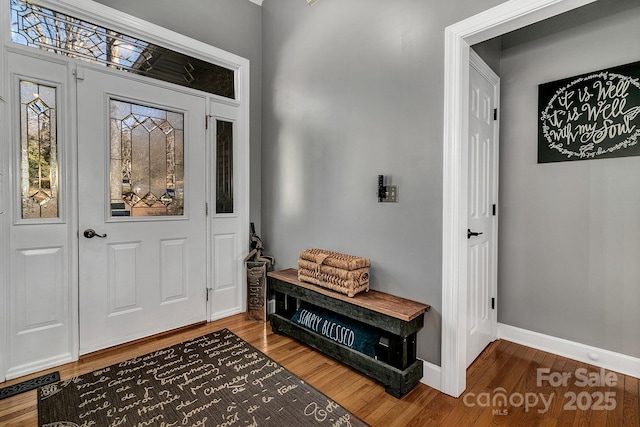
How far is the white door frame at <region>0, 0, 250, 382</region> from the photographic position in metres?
1.96

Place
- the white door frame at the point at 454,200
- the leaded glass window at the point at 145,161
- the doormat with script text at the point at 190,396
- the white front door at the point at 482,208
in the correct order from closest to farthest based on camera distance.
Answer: the doormat with script text at the point at 190,396 < the white door frame at the point at 454,200 < the white front door at the point at 482,208 < the leaded glass window at the point at 145,161

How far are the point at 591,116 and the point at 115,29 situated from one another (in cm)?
364

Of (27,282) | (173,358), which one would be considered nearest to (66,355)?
(27,282)

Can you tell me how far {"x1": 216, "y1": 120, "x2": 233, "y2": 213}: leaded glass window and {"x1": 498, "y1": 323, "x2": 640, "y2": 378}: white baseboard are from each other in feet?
9.06

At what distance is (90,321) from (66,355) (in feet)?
0.82

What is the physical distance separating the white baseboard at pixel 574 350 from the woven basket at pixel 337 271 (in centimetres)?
145

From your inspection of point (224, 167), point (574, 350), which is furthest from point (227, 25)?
point (574, 350)

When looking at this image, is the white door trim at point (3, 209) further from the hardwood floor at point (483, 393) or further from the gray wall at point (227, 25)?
the gray wall at point (227, 25)

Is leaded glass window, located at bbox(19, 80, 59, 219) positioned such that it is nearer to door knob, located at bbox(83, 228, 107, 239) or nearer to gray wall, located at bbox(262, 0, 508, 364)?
door knob, located at bbox(83, 228, 107, 239)

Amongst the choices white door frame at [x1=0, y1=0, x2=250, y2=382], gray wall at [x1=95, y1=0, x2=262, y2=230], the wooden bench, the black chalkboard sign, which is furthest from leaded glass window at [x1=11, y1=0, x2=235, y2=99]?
the black chalkboard sign

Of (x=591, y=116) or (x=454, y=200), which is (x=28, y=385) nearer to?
(x=454, y=200)

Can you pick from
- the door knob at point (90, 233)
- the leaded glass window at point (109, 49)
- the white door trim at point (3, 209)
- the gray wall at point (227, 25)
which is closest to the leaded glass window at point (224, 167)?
the gray wall at point (227, 25)

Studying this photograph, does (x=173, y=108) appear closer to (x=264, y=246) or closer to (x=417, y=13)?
(x=264, y=246)

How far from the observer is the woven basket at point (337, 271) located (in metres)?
2.13
